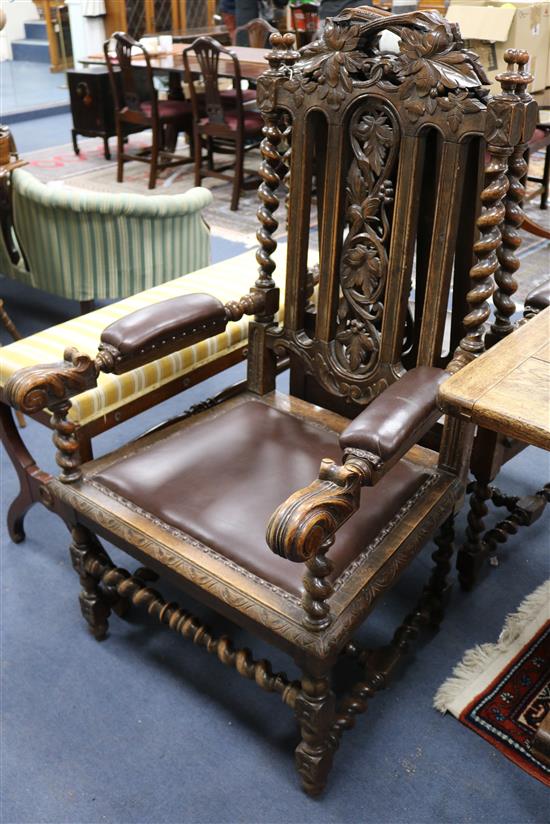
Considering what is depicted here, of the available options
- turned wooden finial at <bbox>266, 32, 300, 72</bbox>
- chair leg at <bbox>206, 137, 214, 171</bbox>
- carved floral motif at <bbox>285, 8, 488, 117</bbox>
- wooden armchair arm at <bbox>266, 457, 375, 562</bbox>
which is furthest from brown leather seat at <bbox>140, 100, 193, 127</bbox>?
wooden armchair arm at <bbox>266, 457, 375, 562</bbox>

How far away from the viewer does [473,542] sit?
179 cm

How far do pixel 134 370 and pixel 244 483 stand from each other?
1.88 ft

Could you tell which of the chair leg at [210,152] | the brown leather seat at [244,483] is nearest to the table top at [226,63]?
the chair leg at [210,152]

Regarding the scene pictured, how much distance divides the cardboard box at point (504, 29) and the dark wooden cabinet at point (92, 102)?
2.77 meters

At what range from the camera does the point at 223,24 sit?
721 centimetres

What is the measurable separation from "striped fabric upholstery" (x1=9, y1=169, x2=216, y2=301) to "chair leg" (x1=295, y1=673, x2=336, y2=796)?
6.12 feet

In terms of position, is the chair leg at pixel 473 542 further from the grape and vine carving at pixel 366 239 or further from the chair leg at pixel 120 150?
the chair leg at pixel 120 150

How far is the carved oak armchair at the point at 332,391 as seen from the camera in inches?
48.1

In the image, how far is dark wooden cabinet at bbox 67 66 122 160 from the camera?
210 inches

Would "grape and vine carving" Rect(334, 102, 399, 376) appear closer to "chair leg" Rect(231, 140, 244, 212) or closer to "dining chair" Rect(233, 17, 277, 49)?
"chair leg" Rect(231, 140, 244, 212)

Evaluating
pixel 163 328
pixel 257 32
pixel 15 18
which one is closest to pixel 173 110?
pixel 257 32

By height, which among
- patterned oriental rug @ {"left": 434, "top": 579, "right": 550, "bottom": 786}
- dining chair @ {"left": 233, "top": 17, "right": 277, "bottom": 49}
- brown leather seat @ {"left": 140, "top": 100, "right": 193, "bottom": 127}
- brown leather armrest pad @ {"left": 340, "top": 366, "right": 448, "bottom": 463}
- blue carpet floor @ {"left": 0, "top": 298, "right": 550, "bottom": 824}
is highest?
dining chair @ {"left": 233, "top": 17, "right": 277, "bottom": 49}

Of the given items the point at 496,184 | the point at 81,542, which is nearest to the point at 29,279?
the point at 81,542

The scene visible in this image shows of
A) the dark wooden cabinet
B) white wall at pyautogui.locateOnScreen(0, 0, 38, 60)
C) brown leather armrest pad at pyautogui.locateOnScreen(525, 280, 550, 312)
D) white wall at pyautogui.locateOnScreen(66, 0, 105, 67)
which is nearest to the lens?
brown leather armrest pad at pyautogui.locateOnScreen(525, 280, 550, 312)
